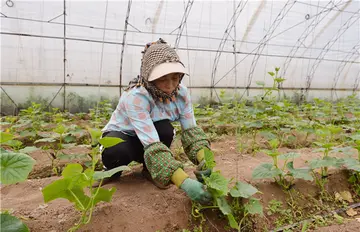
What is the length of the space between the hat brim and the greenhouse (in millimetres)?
12

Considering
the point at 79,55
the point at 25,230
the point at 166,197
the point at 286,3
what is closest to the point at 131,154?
the point at 166,197

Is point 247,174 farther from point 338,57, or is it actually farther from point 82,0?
point 338,57

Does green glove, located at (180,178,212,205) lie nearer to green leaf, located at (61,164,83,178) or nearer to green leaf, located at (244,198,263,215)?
green leaf, located at (244,198,263,215)

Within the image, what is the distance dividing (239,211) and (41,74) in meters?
5.79

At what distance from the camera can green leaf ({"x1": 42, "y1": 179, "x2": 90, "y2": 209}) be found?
1168 mm

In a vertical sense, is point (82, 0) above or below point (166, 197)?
above

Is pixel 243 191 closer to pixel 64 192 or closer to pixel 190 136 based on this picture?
pixel 190 136

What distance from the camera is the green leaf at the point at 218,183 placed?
1337 millimetres

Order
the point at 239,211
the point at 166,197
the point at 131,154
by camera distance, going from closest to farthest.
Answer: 1. the point at 239,211
2. the point at 166,197
3. the point at 131,154

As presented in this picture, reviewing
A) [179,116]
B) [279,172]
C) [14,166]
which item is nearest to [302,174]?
[279,172]

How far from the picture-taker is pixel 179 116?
203 cm

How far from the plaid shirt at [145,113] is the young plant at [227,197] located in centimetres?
45

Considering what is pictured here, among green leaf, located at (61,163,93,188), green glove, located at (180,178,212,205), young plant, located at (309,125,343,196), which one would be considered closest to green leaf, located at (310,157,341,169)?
young plant, located at (309,125,343,196)

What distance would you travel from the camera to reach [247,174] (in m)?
2.01
